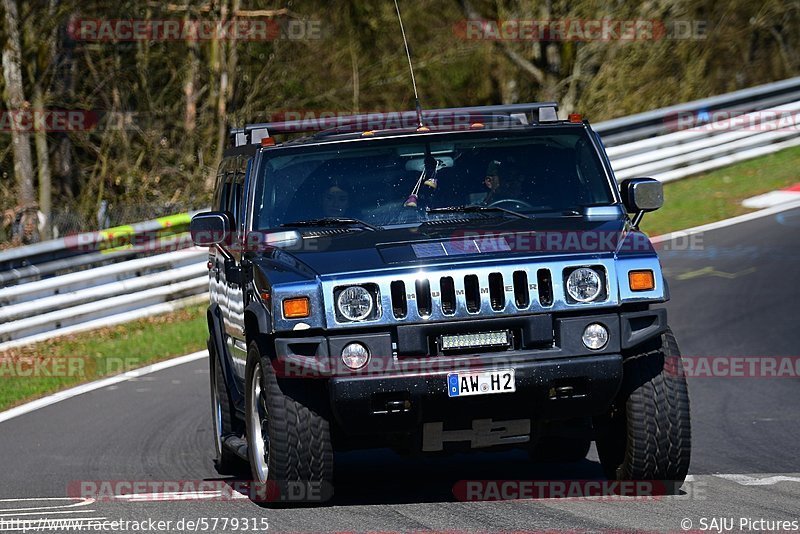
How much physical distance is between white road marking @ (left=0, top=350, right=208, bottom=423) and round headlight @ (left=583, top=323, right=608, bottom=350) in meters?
6.68

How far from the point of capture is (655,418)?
6.71 metres

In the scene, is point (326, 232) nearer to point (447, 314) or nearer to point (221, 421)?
point (447, 314)

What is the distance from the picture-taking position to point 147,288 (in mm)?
16453

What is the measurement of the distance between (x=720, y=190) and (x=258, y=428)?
1317 cm

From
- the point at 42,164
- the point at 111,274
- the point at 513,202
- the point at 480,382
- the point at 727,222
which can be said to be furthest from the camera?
the point at 42,164

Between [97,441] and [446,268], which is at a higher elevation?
[446,268]

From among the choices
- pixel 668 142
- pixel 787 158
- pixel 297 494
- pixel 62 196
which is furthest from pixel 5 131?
pixel 297 494

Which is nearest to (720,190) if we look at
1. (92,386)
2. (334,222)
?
(92,386)

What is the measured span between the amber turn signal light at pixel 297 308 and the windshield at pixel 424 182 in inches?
39.9

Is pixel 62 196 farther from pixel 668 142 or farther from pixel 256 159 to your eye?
pixel 256 159

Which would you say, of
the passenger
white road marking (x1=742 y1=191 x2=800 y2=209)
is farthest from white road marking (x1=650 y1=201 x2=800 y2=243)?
the passenger

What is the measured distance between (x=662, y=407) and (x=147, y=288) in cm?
1067

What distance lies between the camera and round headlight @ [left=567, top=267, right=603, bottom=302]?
657cm

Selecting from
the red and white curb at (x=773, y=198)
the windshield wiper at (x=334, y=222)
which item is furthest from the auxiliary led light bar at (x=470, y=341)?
the red and white curb at (x=773, y=198)
